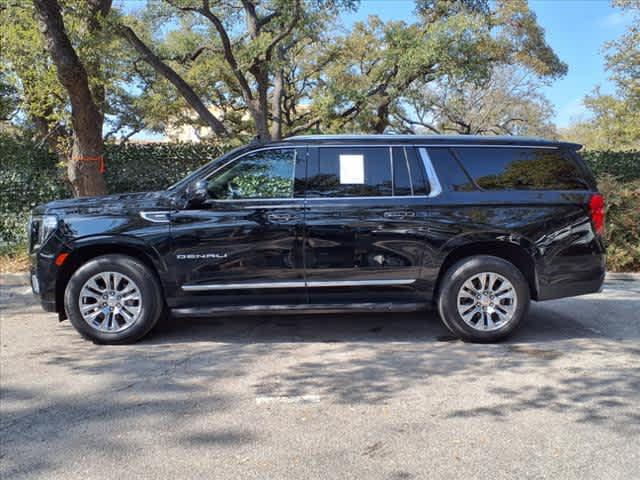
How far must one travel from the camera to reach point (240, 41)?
1441 cm

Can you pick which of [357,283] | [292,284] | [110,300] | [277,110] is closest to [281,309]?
[292,284]

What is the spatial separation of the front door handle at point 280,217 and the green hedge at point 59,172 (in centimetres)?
639

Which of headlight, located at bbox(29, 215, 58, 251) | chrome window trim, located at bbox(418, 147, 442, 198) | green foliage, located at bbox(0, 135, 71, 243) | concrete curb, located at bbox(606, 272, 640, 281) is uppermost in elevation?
green foliage, located at bbox(0, 135, 71, 243)

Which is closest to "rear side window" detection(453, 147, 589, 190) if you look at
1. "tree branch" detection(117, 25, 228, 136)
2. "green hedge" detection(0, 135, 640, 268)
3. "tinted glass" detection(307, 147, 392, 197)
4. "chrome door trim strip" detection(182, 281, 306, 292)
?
"tinted glass" detection(307, 147, 392, 197)

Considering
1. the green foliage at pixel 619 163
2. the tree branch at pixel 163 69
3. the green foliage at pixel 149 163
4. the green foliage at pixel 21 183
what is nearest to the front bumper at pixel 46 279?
the green foliage at pixel 149 163

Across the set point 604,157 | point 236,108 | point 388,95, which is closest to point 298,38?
point 388,95

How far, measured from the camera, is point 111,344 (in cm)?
515

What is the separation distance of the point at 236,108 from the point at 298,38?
31.3 ft

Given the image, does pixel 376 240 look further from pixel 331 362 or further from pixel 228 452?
pixel 228 452

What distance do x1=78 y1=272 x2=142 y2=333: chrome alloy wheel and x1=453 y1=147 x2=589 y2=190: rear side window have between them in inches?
135

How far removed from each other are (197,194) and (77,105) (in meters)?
5.17

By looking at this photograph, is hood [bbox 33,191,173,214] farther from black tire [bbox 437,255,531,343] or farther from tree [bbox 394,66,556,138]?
tree [bbox 394,66,556,138]

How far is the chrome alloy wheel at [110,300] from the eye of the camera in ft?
16.6

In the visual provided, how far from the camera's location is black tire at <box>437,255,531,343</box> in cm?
512
